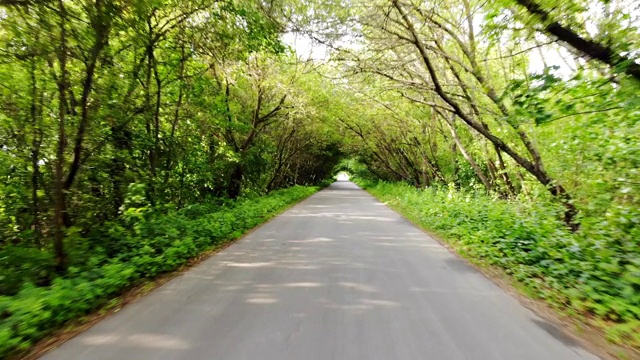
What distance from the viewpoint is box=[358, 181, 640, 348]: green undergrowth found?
13.0 ft

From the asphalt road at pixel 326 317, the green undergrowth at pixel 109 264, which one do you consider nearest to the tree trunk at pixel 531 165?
the asphalt road at pixel 326 317

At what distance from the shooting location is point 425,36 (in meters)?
8.77

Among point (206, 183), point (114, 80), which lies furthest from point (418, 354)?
point (206, 183)

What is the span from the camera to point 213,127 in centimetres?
1280

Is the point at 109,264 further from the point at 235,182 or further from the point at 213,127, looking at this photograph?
the point at 235,182

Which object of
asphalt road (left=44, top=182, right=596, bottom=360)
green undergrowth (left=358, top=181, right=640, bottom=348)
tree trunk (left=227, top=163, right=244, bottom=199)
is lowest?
asphalt road (left=44, top=182, right=596, bottom=360)

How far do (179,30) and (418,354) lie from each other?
821 cm

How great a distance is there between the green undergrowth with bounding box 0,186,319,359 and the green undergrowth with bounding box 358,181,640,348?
594cm

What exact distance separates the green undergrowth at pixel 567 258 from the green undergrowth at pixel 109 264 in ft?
19.5

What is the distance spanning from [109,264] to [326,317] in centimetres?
382

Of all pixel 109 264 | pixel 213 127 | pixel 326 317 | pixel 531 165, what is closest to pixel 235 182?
pixel 213 127

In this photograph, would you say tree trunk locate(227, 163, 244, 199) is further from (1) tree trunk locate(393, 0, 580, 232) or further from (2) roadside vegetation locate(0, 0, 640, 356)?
(1) tree trunk locate(393, 0, 580, 232)

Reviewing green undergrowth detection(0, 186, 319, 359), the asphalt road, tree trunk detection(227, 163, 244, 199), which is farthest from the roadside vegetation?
tree trunk detection(227, 163, 244, 199)

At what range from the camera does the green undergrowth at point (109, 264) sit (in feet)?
11.9
